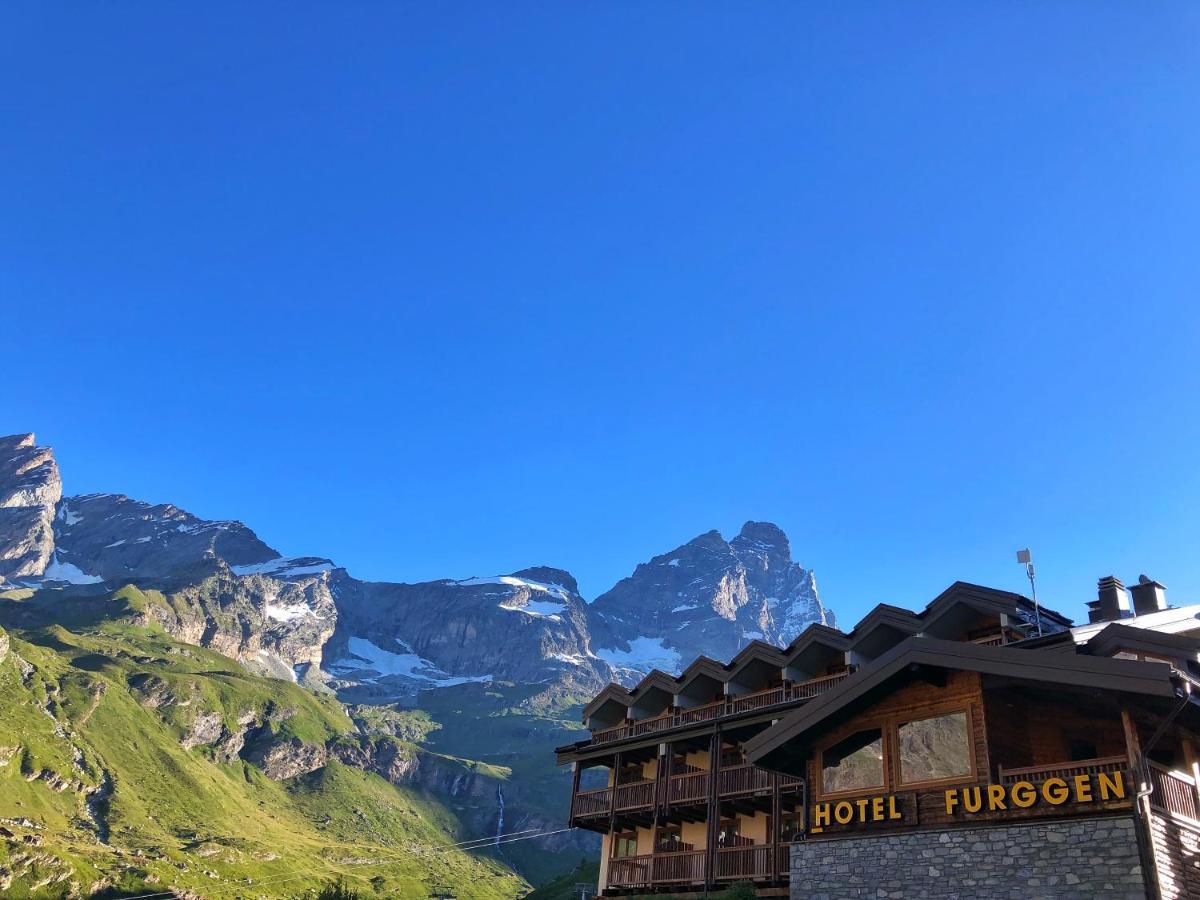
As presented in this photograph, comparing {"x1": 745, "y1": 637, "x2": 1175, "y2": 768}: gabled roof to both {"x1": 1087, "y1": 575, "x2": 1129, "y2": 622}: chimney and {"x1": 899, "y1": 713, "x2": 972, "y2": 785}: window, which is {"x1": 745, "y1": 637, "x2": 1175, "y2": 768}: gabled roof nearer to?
{"x1": 899, "y1": 713, "x2": 972, "y2": 785}: window

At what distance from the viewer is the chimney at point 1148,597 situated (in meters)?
30.8

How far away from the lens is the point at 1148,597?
31.2 metres

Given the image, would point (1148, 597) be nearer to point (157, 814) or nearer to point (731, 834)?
point (731, 834)

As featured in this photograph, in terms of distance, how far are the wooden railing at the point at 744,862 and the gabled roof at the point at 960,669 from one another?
853 centimetres

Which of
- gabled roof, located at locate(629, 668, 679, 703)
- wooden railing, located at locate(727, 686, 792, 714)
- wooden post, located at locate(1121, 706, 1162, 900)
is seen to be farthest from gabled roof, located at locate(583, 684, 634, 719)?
wooden post, located at locate(1121, 706, 1162, 900)

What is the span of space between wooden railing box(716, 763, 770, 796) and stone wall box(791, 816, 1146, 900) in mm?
11091

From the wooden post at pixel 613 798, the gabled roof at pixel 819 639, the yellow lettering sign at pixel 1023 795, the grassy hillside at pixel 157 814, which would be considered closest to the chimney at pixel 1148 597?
the gabled roof at pixel 819 639

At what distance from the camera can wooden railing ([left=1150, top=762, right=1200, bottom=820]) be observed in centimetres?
1703

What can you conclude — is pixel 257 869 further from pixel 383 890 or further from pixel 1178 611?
pixel 1178 611

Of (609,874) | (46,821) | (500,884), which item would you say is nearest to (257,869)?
(46,821)

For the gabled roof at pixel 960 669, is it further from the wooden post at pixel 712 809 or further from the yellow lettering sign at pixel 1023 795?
the wooden post at pixel 712 809

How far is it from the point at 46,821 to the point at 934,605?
452 feet

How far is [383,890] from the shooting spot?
135750 mm

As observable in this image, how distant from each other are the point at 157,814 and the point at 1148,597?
505 ft
